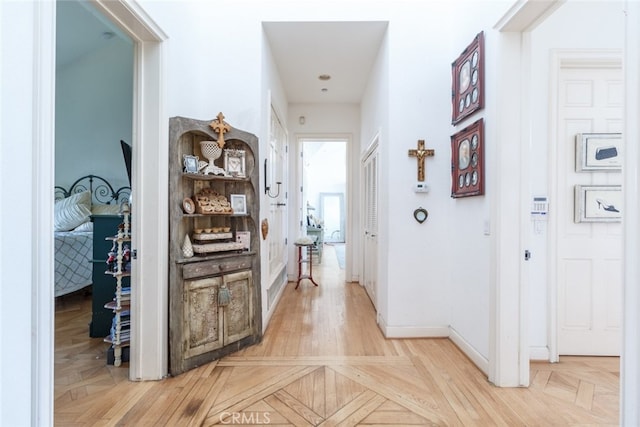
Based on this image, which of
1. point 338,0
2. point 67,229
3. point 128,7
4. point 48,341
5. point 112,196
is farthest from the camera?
point 112,196

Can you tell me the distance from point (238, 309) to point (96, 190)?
12.2 ft

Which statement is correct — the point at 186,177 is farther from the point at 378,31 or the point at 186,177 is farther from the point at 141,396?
the point at 378,31

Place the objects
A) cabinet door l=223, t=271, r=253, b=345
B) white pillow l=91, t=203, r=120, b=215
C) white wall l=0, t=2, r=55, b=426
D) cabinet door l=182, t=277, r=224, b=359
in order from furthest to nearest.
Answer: white pillow l=91, t=203, r=120, b=215 → cabinet door l=223, t=271, r=253, b=345 → cabinet door l=182, t=277, r=224, b=359 → white wall l=0, t=2, r=55, b=426

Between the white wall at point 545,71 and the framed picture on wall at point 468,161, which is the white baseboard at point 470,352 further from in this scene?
the framed picture on wall at point 468,161

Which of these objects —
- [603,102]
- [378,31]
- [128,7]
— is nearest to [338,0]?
[378,31]

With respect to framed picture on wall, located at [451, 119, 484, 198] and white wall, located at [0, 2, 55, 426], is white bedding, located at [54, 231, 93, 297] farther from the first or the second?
framed picture on wall, located at [451, 119, 484, 198]

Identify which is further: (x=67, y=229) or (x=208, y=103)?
(x=67, y=229)

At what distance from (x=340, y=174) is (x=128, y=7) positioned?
1109 centimetres

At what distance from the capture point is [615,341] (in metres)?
2.46

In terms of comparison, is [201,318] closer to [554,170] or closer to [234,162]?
[234,162]

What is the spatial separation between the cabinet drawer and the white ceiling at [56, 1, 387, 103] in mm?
2262

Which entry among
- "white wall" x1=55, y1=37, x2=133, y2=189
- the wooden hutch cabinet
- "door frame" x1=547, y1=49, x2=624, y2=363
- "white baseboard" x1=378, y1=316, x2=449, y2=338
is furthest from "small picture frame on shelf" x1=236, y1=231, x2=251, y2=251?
"white wall" x1=55, y1=37, x2=133, y2=189

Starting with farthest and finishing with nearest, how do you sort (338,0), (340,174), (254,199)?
(340,174)
(338,0)
(254,199)

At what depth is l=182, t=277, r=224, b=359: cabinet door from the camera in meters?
2.25
